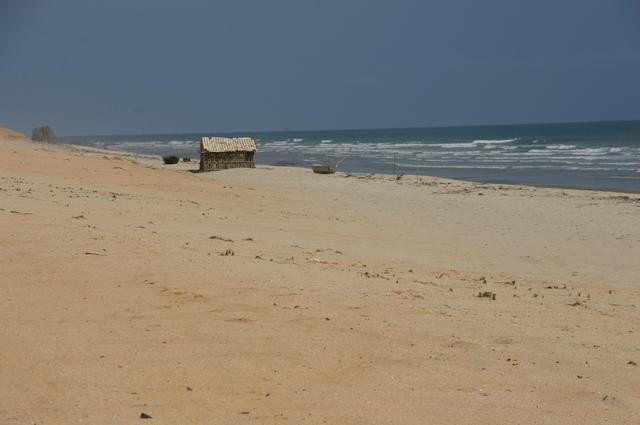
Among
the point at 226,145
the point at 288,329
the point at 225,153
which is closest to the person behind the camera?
the point at 288,329

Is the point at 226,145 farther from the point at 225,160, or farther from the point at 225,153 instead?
the point at 225,160

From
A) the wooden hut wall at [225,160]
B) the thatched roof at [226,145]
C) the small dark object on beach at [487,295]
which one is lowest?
the small dark object on beach at [487,295]

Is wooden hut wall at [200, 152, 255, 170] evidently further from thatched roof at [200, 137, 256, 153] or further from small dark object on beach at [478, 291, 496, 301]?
small dark object on beach at [478, 291, 496, 301]

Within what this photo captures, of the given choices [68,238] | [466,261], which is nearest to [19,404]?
[68,238]

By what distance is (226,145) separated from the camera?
33875 millimetres

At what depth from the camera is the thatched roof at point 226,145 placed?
108ft

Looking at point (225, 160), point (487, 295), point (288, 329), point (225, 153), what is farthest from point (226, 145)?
point (288, 329)

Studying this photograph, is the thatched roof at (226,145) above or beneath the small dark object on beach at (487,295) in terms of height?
above

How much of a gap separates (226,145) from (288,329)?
29133mm

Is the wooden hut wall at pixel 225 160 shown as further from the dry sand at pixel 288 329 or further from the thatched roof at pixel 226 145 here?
the dry sand at pixel 288 329

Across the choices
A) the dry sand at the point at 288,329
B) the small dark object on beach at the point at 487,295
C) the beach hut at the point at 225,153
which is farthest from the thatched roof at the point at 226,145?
the small dark object on beach at the point at 487,295

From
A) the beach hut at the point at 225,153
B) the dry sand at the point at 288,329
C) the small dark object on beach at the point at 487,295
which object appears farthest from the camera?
the beach hut at the point at 225,153

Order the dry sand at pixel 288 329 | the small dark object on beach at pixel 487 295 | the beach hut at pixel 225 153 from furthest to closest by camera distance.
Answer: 1. the beach hut at pixel 225 153
2. the small dark object on beach at pixel 487 295
3. the dry sand at pixel 288 329

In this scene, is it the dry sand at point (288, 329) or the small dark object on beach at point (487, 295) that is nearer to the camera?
the dry sand at point (288, 329)
